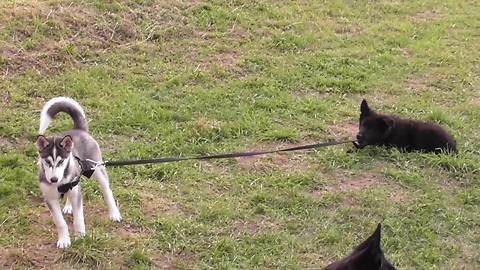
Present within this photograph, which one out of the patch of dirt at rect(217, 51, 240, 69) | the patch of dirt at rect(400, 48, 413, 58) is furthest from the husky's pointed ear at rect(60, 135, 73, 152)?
the patch of dirt at rect(400, 48, 413, 58)

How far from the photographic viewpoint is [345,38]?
9.34m

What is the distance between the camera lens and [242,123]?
6418 mm

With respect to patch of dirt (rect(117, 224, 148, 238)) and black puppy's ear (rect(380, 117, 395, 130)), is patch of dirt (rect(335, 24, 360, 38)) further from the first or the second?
patch of dirt (rect(117, 224, 148, 238))

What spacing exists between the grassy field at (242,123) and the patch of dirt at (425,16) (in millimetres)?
68

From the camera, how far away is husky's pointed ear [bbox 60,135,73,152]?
4.01 metres

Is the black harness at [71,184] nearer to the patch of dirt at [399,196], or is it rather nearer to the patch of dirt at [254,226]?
the patch of dirt at [254,226]

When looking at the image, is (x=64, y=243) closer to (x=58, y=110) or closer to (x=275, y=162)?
(x=58, y=110)

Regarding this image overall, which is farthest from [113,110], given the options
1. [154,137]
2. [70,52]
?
[70,52]

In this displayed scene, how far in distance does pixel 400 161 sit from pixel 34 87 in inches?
146

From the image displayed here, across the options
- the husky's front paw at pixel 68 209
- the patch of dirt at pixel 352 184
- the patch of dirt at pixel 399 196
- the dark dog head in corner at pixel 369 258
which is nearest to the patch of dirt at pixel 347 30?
the patch of dirt at pixel 352 184

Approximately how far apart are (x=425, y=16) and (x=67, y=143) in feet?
26.3

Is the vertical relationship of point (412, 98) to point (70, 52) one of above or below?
below

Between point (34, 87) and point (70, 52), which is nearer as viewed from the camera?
point (34, 87)

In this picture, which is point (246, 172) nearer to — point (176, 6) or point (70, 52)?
point (70, 52)
